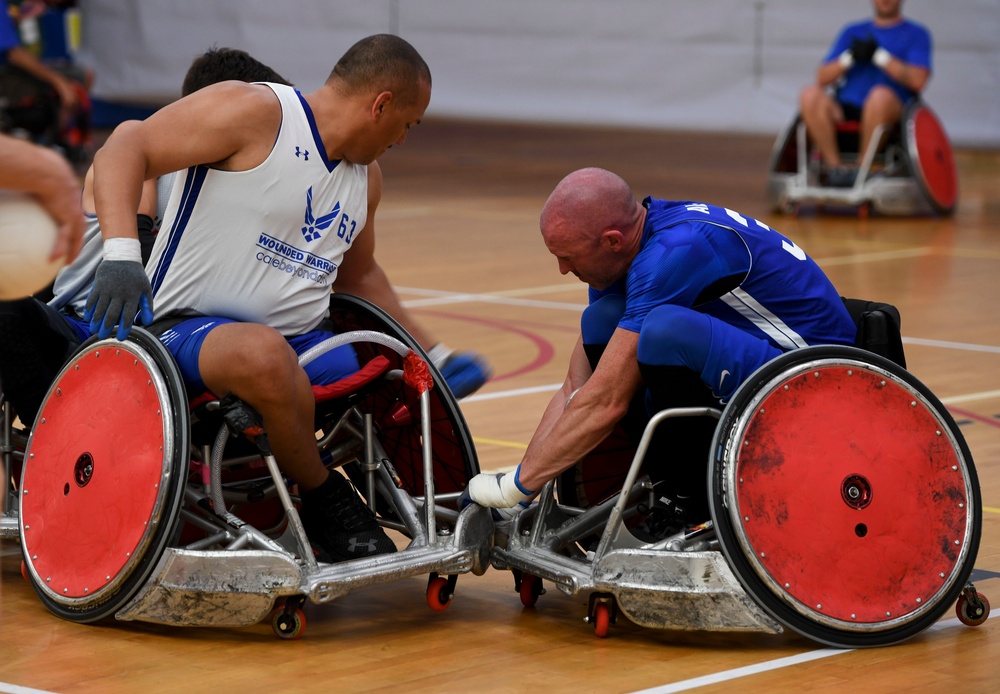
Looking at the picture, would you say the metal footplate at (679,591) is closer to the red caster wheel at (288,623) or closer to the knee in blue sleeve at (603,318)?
the knee in blue sleeve at (603,318)

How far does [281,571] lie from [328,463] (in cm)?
61

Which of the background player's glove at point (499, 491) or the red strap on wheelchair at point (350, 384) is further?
the red strap on wheelchair at point (350, 384)

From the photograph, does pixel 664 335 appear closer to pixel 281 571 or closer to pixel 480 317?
pixel 281 571

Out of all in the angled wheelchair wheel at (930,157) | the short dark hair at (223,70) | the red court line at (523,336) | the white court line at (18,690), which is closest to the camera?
the white court line at (18,690)

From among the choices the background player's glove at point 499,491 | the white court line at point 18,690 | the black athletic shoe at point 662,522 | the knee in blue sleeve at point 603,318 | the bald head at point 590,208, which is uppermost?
the bald head at point 590,208

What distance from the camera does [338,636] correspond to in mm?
4008

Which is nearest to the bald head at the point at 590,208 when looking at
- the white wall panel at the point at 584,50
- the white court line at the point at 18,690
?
the white court line at the point at 18,690

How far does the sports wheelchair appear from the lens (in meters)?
3.75

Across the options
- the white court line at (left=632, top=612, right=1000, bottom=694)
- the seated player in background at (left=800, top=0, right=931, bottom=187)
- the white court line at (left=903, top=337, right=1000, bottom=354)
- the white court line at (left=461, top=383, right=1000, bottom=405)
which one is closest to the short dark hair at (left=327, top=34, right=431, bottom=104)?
the white court line at (left=632, top=612, right=1000, bottom=694)

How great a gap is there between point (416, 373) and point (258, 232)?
50cm

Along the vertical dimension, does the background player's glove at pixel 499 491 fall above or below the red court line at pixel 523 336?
above

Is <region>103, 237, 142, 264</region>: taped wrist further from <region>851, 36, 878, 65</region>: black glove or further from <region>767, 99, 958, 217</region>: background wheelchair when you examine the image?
<region>851, 36, 878, 65</region>: black glove

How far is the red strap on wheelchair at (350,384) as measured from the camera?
414 centimetres

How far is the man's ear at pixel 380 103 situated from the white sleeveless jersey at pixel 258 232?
0.16 meters
